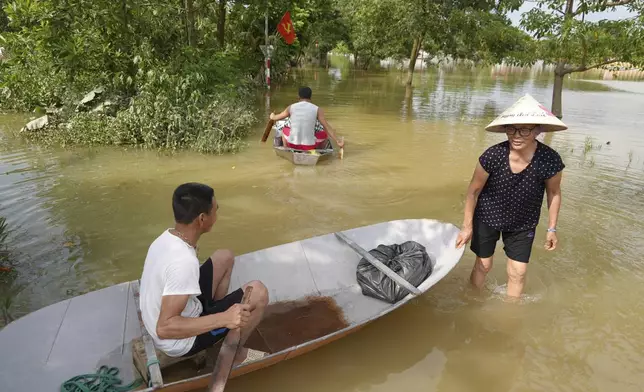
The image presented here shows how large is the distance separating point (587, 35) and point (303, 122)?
6.80 meters

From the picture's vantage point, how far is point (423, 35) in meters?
18.3

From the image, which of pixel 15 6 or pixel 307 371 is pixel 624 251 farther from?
pixel 15 6

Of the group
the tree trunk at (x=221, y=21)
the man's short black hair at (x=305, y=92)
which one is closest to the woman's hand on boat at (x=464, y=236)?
the man's short black hair at (x=305, y=92)

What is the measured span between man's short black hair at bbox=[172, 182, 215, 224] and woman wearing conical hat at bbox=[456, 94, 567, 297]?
85.0 inches

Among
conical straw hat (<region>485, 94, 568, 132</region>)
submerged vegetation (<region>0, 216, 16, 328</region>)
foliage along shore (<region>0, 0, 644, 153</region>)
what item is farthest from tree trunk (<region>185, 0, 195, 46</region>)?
conical straw hat (<region>485, 94, 568, 132</region>)

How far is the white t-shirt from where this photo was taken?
2316mm

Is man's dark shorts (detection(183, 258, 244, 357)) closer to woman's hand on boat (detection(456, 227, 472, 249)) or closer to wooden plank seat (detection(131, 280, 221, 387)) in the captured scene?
wooden plank seat (detection(131, 280, 221, 387))

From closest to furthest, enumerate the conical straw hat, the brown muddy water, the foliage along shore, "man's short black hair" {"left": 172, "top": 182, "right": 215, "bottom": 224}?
"man's short black hair" {"left": 172, "top": 182, "right": 215, "bottom": 224}, the conical straw hat, the brown muddy water, the foliage along shore

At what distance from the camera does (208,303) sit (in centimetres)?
299

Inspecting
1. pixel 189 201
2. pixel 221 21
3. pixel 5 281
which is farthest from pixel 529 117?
pixel 221 21

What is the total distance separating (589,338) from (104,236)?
17.1 ft

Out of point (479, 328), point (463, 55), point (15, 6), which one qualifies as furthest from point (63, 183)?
point (463, 55)

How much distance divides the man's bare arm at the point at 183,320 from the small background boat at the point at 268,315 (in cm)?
33

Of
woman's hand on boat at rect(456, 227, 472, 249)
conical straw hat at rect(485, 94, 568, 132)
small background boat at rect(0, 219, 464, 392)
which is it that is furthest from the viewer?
woman's hand on boat at rect(456, 227, 472, 249)
